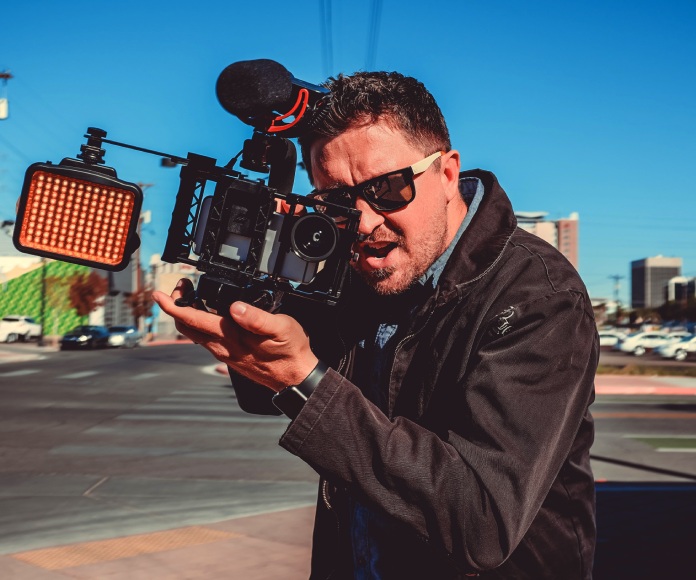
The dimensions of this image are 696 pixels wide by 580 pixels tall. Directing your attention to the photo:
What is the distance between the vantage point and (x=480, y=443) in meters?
1.33

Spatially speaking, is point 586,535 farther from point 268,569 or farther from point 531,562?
point 268,569

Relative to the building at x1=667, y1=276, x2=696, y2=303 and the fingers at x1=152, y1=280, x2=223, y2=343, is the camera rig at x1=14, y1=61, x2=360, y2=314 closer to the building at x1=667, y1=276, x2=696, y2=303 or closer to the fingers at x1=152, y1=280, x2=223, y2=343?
the fingers at x1=152, y1=280, x2=223, y2=343

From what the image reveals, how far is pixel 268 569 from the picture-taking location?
16.8 ft

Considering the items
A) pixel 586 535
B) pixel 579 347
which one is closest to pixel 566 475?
pixel 586 535

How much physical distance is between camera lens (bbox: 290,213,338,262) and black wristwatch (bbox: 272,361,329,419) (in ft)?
0.63

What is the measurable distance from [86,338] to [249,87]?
4359cm

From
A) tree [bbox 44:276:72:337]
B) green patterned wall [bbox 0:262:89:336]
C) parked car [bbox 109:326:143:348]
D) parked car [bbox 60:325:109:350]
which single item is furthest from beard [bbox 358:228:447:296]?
green patterned wall [bbox 0:262:89:336]

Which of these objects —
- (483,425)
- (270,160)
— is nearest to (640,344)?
(270,160)

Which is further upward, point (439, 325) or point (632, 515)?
point (439, 325)

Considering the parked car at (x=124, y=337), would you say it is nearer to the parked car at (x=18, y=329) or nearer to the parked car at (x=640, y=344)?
the parked car at (x=18, y=329)

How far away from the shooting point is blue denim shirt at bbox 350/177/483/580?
1640 mm

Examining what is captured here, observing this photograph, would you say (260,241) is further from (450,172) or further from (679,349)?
(679,349)

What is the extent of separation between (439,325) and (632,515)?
19.5 ft

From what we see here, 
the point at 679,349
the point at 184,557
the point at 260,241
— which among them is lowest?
the point at 184,557
